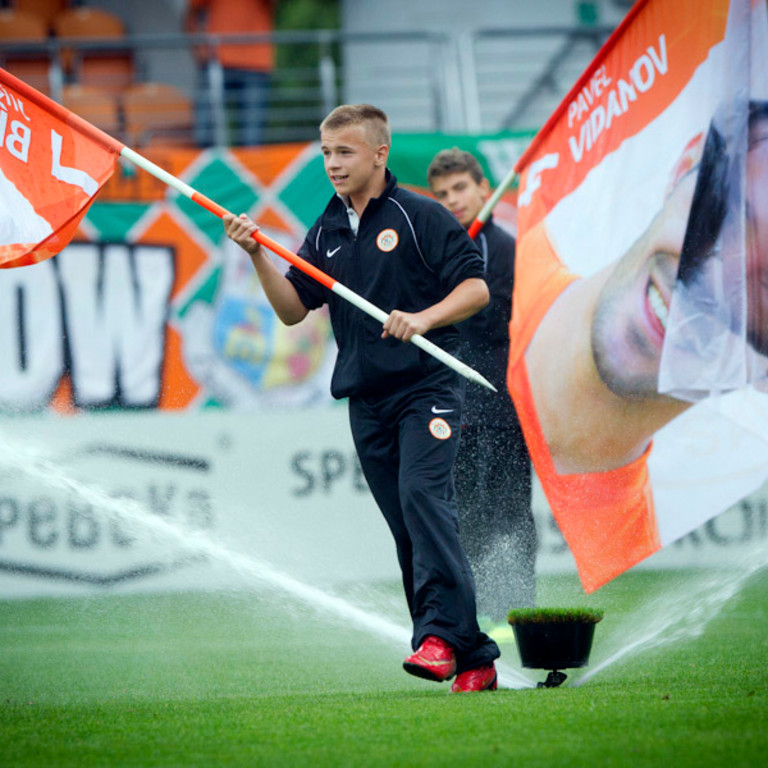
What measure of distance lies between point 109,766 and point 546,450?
2.71 metres

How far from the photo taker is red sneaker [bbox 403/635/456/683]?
3.98 meters

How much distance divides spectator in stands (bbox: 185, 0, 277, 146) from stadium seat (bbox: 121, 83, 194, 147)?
0.18m

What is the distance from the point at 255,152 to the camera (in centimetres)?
1068

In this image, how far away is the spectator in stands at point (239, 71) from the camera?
38.6ft

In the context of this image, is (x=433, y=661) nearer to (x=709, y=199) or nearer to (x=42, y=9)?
(x=709, y=199)

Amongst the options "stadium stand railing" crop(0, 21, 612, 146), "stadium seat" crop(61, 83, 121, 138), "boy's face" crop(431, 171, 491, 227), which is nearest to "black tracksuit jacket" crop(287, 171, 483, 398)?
"boy's face" crop(431, 171, 491, 227)

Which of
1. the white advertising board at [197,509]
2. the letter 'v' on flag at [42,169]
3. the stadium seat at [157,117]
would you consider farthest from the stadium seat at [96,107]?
the letter 'v' on flag at [42,169]

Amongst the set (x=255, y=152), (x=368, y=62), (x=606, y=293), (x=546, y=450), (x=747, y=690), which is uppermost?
(x=368, y=62)

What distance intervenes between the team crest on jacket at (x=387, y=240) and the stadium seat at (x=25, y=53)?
Result: 8.74 meters

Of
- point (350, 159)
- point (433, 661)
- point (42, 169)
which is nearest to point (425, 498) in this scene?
point (433, 661)

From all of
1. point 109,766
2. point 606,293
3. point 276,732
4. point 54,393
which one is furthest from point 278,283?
point 54,393

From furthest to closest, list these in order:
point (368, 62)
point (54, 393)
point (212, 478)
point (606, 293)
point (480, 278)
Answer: point (368, 62)
point (54, 393)
point (212, 478)
point (606, 293)
point (480, 278)

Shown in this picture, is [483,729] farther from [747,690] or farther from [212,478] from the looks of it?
[212,478]

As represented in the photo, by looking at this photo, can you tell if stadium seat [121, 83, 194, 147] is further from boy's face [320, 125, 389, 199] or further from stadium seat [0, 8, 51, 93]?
boy's face [320, 125, 389, 199]
